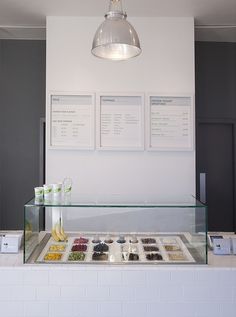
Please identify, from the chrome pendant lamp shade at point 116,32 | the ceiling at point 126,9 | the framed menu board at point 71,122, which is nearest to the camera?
the chrome pendant lamp shade at point 116,32

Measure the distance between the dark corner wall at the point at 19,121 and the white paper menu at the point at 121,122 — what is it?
128 centimetres

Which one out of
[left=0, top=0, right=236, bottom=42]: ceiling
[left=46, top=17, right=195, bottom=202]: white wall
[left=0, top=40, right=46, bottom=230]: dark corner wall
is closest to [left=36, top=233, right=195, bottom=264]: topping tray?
[left=46, top=17, right=195, bottom=202]: white wall

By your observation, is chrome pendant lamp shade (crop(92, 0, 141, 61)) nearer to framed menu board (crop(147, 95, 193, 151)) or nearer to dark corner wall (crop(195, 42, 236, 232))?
framed menu board (crop(147, 95, 193, 151))

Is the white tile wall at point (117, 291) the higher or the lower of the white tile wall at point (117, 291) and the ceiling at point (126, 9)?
the lower

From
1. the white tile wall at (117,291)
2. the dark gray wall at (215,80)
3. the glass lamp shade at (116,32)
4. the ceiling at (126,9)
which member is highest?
the ceiling at (126,9)

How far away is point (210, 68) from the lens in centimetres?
448

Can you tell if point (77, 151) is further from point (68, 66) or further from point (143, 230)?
point (143, 230)

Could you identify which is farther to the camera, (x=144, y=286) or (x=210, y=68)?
(x=210, y=68)

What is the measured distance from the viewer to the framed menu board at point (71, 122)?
11.6 feet

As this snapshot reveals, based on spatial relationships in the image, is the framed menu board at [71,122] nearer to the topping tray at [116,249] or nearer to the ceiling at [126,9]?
the ceiling at [126,9]

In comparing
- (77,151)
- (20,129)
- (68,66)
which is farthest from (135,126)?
(20,129)

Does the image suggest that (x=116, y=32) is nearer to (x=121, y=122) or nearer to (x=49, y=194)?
(x=49, y=194)

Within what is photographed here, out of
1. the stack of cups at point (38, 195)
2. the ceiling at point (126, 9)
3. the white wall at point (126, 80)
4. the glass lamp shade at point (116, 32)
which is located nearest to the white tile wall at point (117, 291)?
the stack of cups at point (38, 195)

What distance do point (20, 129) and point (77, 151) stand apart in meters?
1.29
